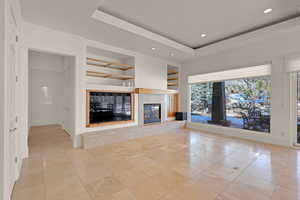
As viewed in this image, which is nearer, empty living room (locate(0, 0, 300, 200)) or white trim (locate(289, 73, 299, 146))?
empty living room (locate(0, 0, 300, 200))

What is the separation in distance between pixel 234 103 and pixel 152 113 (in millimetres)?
3165

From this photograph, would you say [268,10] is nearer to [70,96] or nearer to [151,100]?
[151,100]

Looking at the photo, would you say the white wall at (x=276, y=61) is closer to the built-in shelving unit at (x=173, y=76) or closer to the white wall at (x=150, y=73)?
the built-in shelving unit at (x=173, y=76)

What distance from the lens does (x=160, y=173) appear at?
2494 mm

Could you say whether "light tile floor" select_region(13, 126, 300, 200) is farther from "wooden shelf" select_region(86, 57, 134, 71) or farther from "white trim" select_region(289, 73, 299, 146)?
"wooden shelf" select_region(86, 57, 134, 71)

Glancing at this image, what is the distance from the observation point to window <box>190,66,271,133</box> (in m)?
4.49

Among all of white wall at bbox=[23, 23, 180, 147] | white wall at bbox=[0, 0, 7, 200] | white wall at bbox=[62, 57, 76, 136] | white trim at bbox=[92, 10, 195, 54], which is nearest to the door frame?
white trim at bbox=[92, 10, 195, 54]

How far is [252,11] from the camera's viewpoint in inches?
122

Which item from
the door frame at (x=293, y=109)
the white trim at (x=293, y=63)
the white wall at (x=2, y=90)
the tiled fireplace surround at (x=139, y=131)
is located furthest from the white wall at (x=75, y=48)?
the door frame at (x=293, y=109)

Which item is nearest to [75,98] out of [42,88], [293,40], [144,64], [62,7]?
[62,7]

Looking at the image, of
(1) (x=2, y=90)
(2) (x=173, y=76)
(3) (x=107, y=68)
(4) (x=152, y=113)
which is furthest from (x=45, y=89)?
(2) (x=173, y=76)

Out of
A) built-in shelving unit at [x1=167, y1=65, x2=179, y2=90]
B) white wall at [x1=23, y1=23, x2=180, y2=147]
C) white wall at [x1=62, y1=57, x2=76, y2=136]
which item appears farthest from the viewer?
built-in shelving unit at [x1=167, y1=65, x2=179, y2=90]

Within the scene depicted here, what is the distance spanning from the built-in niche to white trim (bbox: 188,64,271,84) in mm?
3089

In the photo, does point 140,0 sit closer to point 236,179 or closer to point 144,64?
point 144,64
